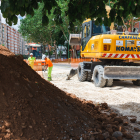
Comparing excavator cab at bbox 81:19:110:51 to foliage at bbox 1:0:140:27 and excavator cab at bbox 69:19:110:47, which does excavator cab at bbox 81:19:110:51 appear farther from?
foliage at bbox 1:0:140:27

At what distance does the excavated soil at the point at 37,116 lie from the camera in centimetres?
304

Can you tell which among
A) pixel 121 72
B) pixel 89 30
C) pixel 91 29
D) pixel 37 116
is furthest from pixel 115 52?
pixel 37 116

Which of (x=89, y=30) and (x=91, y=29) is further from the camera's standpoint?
(x=89, y=30)

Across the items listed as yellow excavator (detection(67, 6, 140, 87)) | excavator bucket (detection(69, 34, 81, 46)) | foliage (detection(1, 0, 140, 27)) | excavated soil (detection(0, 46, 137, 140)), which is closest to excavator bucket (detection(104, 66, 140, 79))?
yellow excavator (detection(67, 6, 140, 87))

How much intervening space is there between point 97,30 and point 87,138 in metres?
7.21

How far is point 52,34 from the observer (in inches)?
1468

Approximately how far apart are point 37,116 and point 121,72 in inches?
232

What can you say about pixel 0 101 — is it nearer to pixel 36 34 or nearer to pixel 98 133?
pixel 98 133

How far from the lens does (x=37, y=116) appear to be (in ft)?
10.9

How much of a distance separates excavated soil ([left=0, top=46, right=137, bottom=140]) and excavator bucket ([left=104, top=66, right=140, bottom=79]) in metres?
4.09

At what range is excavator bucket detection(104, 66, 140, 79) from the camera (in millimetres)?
8281

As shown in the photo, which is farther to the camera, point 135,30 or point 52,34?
point 52,34

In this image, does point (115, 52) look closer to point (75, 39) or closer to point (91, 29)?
point (91, 29)

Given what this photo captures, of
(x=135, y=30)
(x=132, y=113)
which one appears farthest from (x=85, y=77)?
(x=132, y=113)
